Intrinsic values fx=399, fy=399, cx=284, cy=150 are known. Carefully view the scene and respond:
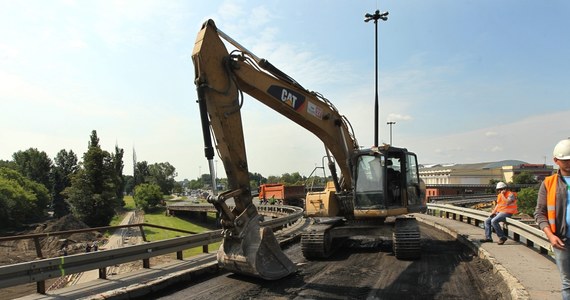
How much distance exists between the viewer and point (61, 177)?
90500mm

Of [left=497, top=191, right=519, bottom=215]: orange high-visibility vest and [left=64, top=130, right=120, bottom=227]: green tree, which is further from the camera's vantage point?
[left=64, top=130, right=120, bottom=227]: green tree

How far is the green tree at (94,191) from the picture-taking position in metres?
55.1

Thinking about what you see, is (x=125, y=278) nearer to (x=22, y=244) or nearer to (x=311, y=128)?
(x=311, y=128)

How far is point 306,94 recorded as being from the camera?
31.6 feet

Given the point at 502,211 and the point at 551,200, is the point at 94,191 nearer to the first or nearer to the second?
the point at 502,211

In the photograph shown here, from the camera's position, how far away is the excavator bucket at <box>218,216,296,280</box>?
277 inches

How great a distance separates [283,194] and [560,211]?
45876 millimetres

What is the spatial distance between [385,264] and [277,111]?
4.25 m

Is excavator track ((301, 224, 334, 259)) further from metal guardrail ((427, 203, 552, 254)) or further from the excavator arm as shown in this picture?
metal guardrail ((427, 203, 552, 254))

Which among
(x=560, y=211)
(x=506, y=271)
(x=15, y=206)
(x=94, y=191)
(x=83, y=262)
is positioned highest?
(x=560, y=211)

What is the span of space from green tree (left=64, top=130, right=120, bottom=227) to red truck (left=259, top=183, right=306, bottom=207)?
72.9 ft

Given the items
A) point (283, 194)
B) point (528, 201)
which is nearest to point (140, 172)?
point (283, 194)

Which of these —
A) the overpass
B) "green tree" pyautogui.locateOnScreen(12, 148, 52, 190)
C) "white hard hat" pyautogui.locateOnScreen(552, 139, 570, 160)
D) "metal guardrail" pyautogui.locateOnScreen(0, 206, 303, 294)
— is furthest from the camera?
"green tree" pyautogui.locateOnScreen(12, 148, 52, 190)

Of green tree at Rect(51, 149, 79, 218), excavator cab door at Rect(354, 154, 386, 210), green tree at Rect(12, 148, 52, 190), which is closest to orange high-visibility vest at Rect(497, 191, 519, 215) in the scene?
excavator cab door at Rect(354, 154, 386, 210)
